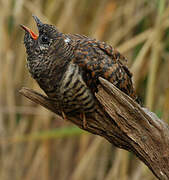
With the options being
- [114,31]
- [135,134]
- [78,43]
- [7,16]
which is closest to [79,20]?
[114,31]

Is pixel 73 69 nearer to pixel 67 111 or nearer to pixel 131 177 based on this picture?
pixel 67 111

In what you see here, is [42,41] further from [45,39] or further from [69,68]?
[69,68]

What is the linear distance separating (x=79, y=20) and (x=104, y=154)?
862 millimetres

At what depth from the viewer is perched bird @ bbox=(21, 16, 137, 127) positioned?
177 cm

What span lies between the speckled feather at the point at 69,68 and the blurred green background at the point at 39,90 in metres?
0.66

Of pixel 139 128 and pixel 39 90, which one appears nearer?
pixel 139 128

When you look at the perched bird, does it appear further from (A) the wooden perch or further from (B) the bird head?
(A) the wooden perch

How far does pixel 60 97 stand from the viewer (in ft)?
5.88

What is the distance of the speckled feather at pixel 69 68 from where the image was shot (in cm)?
177

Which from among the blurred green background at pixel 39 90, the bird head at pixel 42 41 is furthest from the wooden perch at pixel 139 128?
the blurred green background at pixel 39 90

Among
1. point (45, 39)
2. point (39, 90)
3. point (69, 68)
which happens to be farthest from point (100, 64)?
point (39, 90)

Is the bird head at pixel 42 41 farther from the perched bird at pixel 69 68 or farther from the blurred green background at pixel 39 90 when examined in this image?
the blurred green background at pixel 39 90

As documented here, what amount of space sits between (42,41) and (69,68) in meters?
0.16

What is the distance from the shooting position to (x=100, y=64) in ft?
5.94
